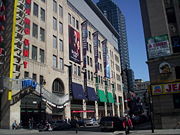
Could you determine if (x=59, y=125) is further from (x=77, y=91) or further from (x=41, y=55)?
(x=77, y=91)

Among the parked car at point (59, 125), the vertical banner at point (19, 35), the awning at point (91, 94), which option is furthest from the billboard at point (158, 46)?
the awning at point (91, 94)

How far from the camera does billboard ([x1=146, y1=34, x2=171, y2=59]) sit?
25.8 metres

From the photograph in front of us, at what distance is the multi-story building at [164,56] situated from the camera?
24328mm

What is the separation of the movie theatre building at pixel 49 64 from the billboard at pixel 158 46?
687 inches

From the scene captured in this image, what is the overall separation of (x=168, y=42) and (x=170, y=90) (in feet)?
19.7

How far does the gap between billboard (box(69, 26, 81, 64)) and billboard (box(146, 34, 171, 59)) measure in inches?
1058

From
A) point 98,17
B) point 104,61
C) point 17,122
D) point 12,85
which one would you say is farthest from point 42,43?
point 98,17

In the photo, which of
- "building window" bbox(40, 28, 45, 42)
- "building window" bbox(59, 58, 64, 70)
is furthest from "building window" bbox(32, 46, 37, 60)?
"building window" bbox(59, 58, 64, 70)

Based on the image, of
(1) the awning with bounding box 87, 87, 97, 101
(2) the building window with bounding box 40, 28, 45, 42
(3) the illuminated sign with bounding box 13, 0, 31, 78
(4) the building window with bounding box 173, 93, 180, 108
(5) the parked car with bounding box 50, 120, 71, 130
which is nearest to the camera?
(4) the building window with bounding box 173, 93, 180, 108

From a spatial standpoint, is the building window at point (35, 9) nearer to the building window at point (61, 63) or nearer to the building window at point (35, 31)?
the building window at point (35, 31)

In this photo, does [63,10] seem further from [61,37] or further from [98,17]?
[98,17]

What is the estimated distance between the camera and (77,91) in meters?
50.0

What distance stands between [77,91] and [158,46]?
27.8 metres

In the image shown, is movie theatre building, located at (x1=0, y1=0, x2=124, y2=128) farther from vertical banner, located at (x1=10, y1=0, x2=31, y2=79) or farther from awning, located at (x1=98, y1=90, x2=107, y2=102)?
awning, located at (x1=98, y1=90, x2=107, y2=102)
